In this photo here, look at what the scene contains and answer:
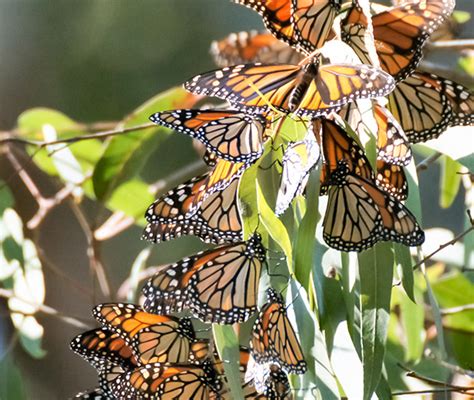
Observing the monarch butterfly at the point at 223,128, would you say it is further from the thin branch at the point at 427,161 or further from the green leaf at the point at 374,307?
the thin branch at the point at 427,161

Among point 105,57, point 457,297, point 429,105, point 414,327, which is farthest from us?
point 105,57

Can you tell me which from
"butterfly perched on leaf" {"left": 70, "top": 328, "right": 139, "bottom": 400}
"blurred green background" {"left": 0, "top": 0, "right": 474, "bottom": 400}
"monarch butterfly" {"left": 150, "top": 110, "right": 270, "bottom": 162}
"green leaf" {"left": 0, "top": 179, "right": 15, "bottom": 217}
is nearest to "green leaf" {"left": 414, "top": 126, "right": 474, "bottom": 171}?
"monarch butterfly" {"left": 150, "top": 110, "right": 270, "bottom": 162}

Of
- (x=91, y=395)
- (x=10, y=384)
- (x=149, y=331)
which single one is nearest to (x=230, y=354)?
(x=149, y=331)

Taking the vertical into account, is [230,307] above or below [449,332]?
below

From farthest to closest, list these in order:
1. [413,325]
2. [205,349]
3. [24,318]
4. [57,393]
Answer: [57,393] → [24,318] → [413,325] → [205,349]

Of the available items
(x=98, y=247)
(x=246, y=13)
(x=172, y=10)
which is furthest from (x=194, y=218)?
(x=172, y=10)

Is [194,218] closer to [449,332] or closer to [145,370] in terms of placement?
[145,370]

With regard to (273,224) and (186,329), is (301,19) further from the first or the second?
(186,329)

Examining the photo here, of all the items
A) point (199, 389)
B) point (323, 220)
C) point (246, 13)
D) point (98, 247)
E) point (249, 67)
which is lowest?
point (199, 389)
